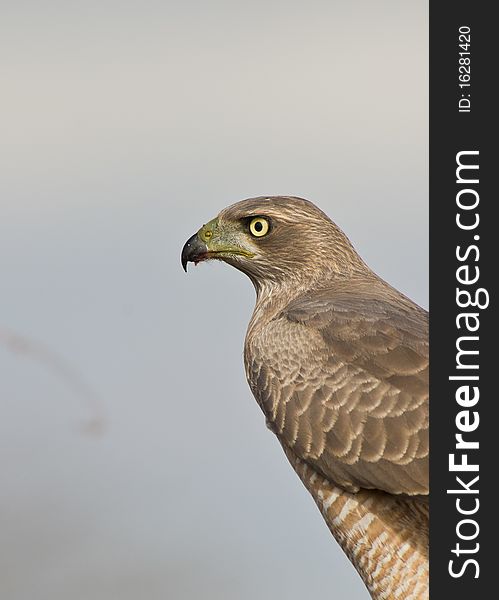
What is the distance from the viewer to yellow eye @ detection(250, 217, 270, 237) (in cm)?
804

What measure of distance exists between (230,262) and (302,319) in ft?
3.03

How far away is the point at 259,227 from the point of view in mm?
8062

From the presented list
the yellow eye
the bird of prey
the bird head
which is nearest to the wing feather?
the bird of prey

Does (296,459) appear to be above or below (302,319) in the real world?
below

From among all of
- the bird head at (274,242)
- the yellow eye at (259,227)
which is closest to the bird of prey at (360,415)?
the bird head at (274,242)

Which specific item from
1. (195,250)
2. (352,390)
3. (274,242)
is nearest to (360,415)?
(352,390)

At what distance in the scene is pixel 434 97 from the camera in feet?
23.4

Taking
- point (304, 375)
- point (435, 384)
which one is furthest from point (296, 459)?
point (435, 384)

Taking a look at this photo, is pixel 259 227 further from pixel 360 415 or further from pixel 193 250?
pixel 360 415

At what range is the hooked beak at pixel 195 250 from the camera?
26.4 ft

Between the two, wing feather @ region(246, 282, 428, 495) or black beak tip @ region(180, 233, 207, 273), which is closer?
wing feather @ region(246, 282, 428, 495)

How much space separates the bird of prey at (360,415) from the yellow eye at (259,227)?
54cm

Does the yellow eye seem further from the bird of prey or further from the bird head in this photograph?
the bird of prey

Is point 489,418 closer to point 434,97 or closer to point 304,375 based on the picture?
point 304,375
